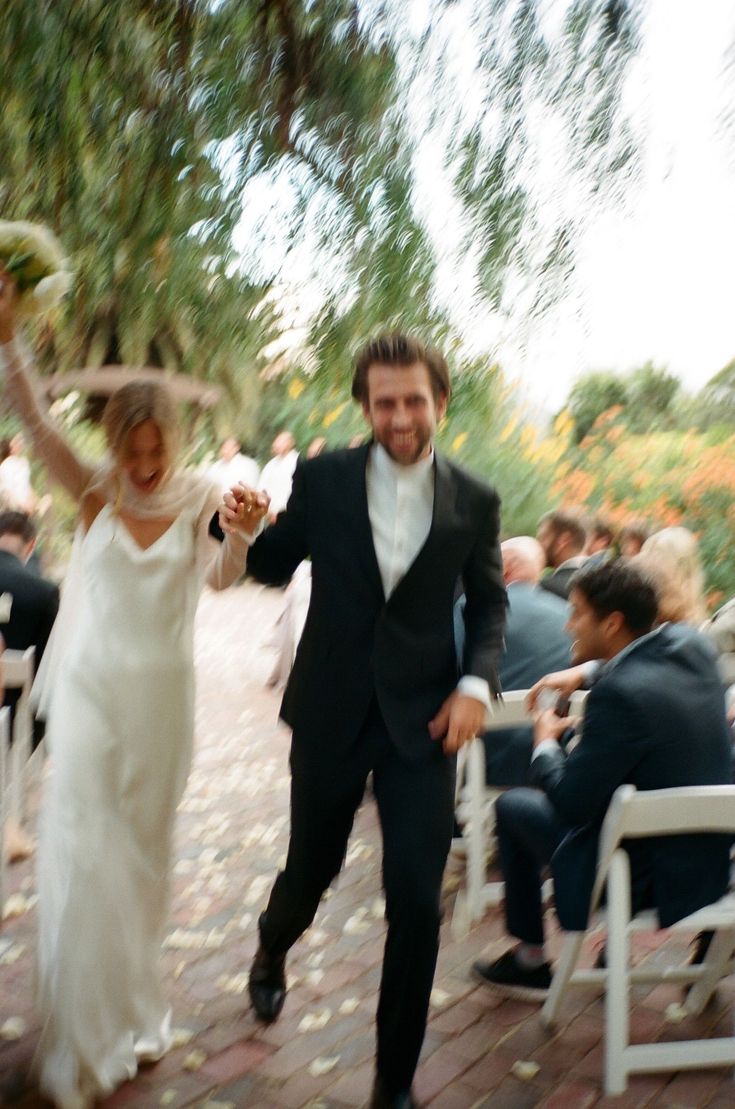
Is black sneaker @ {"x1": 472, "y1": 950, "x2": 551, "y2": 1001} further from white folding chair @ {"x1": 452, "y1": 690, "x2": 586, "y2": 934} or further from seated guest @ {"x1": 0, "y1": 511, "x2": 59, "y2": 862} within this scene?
seated guest @ {"x1": 0, "y1": 511, "x2": 59, "y2": 862}

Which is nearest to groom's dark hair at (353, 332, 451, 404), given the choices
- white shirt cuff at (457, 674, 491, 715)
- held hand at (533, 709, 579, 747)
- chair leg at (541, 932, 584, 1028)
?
white shirt cuff at (457, 674, 491, 715)

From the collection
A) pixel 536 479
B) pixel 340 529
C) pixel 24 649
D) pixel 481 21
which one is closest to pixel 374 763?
pixel 340 529

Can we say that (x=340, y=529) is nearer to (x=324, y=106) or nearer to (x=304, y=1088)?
(x=324, y=106)

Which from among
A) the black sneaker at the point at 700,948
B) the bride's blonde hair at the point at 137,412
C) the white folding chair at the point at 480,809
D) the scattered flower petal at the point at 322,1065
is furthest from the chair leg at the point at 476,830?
the bride's blonde hair at the point at 137,412

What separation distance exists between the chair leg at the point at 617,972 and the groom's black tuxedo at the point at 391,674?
46 centimetres

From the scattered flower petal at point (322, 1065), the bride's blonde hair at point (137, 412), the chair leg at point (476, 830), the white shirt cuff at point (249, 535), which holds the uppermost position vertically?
the bride's blonde hair at point (137, 412)

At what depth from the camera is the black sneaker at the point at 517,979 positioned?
10.8 feet

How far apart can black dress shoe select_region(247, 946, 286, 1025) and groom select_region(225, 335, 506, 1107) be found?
0.57 m

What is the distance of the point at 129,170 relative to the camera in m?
2.68

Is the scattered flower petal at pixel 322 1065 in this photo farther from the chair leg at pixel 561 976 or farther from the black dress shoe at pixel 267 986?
the chair leg at pixel 561 976

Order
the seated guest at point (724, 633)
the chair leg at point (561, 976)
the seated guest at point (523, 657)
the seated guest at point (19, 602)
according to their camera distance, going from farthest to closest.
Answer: the seated guest at point (724, 633), the seated guest at point (19, 602), the seated guest at point (523, 657), the chair leg at point (561, 976)

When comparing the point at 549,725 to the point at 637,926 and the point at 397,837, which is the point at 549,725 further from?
the point at 397,837

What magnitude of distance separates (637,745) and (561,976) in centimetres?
73

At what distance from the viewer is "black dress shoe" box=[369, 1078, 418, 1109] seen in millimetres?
2559
